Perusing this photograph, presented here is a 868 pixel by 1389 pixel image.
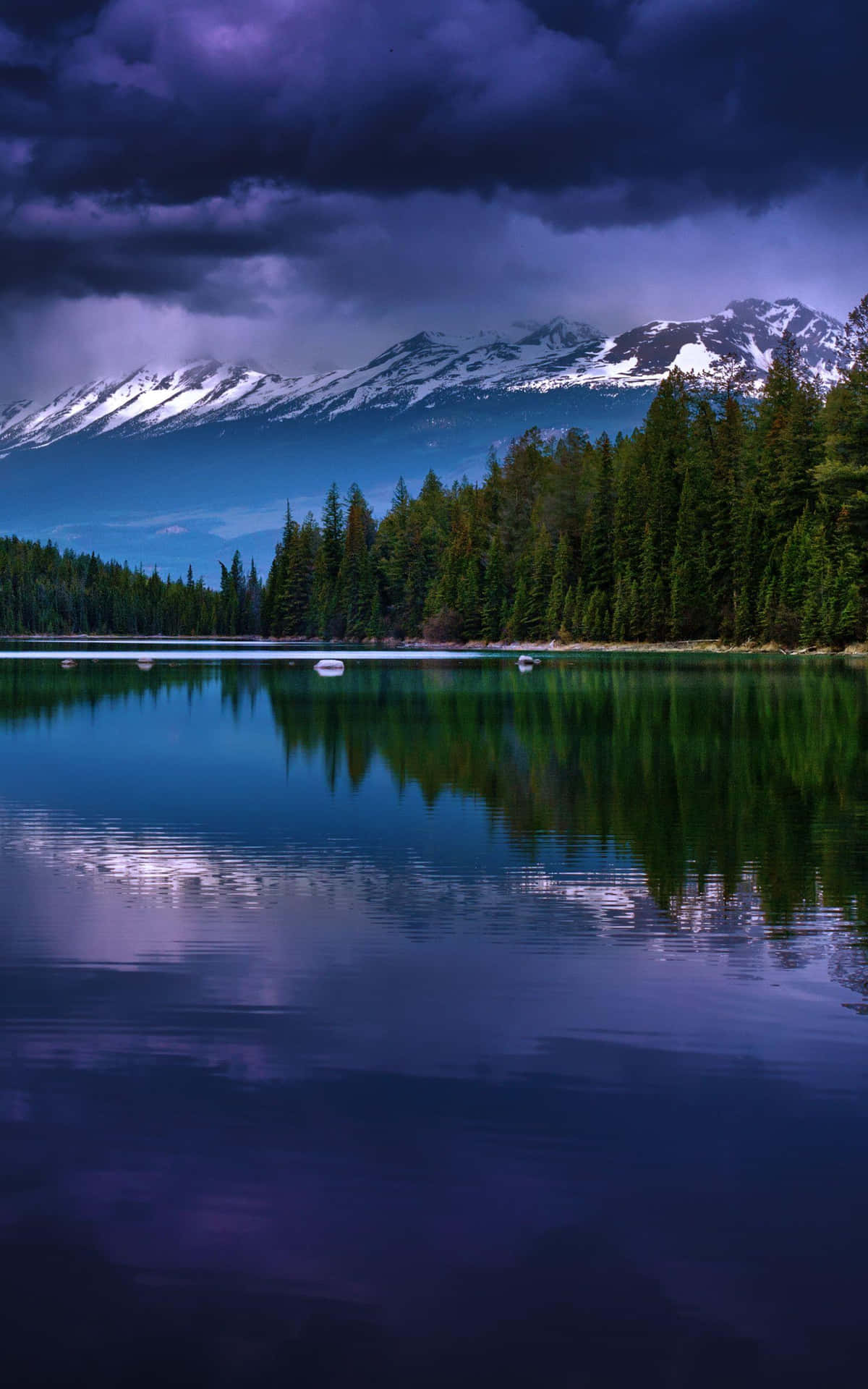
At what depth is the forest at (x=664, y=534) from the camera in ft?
285

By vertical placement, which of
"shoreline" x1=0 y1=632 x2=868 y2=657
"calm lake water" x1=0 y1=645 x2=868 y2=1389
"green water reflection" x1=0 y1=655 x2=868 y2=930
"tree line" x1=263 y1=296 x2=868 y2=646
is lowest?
"calm lake water" x1=0 y1=645 x2=868 y2=1389

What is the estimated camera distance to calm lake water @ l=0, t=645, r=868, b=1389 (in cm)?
541

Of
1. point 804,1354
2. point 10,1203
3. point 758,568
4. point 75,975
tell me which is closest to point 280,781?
point 75,975

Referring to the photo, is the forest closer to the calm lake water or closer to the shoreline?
the shoreline

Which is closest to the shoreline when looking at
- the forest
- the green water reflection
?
the forest

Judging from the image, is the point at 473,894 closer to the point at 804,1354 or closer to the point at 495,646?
the point at 804,1354

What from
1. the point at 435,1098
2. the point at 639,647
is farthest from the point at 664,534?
Answer: the point at 435,1098

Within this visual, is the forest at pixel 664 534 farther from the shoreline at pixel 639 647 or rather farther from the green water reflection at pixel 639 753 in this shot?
the green water reflection at pixel 639 753

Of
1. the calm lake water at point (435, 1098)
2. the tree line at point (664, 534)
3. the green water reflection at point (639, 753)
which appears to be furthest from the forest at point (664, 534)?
the calm lake water at point (435, 1098)

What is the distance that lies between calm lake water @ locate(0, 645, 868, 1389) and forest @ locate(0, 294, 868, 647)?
71867 millimetres

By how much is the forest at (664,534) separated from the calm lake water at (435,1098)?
71.9 metres

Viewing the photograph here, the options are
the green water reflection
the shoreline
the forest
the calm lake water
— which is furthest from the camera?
the shoreline

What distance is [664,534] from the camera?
11619 centimetres

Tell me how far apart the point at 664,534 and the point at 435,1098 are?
111563 mm
